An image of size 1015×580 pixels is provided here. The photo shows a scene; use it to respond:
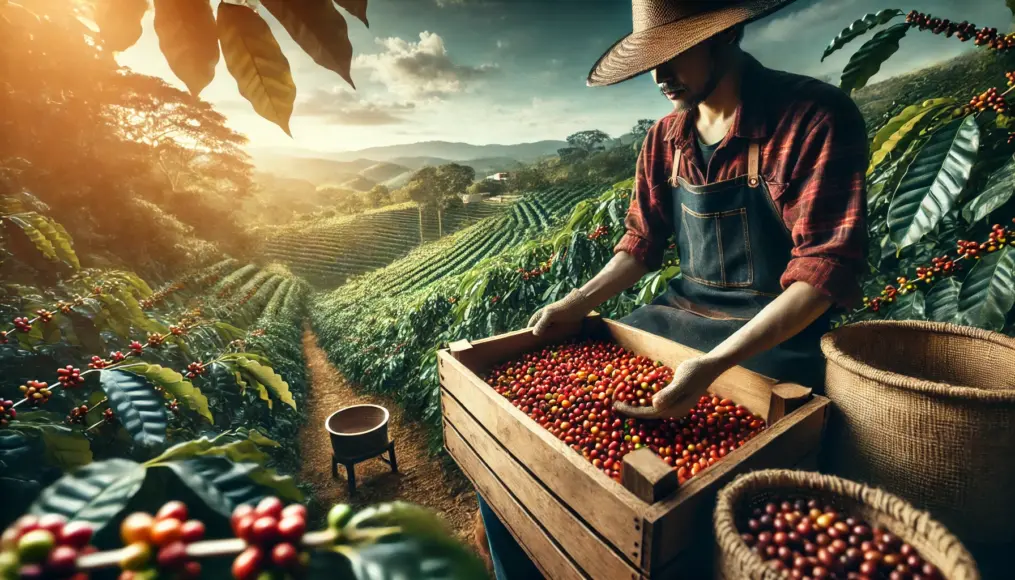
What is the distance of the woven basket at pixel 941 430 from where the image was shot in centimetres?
80

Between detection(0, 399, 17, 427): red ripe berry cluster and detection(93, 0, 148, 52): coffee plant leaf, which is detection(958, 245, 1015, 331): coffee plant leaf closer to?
detection(93, 0, 148, 52): coffee plant leaf

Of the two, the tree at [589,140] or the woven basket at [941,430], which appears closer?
the woven basket at [941,430]

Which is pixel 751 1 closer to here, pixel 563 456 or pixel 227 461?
pixel 563 456

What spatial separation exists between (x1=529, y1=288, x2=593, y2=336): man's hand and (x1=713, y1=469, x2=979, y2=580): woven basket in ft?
3.03

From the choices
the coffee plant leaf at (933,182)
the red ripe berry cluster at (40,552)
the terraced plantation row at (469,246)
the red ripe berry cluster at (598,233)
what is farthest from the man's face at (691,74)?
the terraced plantation row at (469,246)

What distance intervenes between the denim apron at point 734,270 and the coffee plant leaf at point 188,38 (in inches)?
50.9

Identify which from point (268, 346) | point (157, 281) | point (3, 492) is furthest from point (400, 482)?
point (3, 492)

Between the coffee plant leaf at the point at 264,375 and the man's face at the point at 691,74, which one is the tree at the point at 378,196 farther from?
the man's face at the point at 691,74

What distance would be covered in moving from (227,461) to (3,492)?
36cm

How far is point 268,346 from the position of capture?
4.86 meters

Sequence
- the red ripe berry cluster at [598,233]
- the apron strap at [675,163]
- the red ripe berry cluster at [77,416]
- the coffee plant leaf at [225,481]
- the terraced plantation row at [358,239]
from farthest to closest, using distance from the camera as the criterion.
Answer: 1. the terraced plantation row at [358,239]
2. the red ripe berry cluster at [598,233]
3. the apron strap at [675,163]
4. the red ripe berry cluster at [77,416]
5. the coffee plant leaf at [225,481]

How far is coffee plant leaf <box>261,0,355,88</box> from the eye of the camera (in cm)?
46

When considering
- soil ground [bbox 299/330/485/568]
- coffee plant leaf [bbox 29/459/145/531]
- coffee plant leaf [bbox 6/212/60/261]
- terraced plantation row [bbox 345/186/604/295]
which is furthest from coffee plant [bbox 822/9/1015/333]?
terraced plantation row [bbox 345/186/604/295]

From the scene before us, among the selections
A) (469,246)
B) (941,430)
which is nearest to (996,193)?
(941,430)
